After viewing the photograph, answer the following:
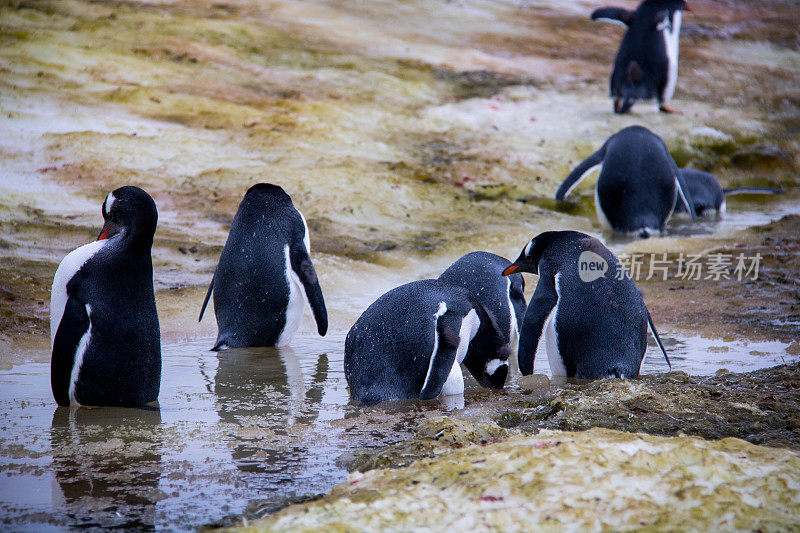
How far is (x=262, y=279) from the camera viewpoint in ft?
15.9

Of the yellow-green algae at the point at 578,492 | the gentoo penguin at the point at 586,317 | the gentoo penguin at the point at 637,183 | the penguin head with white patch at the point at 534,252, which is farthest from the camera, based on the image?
the gentoo penguin at the point at 637,183

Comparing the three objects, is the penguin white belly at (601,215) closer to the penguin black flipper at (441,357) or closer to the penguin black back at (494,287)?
the penguin black back at (494,287)

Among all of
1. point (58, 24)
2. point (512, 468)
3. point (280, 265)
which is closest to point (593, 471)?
point (512, 468)

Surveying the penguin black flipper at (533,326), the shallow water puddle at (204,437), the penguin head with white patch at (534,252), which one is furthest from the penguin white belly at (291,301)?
the penguin black flipper at (533,326)

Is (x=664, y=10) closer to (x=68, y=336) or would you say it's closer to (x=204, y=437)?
(x=68, y=336)

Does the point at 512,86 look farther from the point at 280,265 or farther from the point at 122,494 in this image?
the point at 122,494

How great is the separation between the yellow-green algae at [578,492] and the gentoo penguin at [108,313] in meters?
1.48

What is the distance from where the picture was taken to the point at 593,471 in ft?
7.44

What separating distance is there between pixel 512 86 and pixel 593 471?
958 cm

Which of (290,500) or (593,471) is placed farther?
(290,500)

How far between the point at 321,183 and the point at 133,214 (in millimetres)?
4365

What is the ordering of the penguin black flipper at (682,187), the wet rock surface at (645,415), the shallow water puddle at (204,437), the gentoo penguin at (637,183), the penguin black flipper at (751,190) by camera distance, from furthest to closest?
the penguin black flipper at (751,190) → the penguin black flipper at (682,187) → the gentoo penguin at (637,183) → the wet rock surface at (645,415) → the shallow water puddle at (204,437)

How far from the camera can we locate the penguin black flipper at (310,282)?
15.2 ft

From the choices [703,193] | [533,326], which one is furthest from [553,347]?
[703,193]
